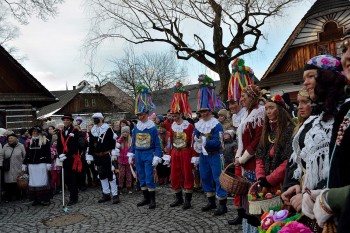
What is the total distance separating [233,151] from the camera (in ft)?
23.6

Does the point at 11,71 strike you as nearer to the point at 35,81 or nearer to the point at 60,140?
the point at 35,81

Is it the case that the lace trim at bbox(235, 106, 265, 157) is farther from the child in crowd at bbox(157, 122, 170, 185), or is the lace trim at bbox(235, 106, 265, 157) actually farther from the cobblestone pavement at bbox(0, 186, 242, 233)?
the child in crowd at bbox(157, 122, 170, 185)

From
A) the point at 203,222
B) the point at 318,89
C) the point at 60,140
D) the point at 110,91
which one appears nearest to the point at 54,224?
the point at 60,140

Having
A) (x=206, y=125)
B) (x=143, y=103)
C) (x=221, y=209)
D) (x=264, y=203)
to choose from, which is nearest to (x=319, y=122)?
(x=264, y=203)

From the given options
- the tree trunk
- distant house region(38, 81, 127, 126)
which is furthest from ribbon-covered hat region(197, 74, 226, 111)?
distant house region(38, 81, 127, 126)

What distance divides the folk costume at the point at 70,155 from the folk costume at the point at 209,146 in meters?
3.04

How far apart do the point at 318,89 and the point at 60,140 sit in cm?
661

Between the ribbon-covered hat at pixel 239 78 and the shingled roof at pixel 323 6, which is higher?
the shingled roof at pixel 323 6

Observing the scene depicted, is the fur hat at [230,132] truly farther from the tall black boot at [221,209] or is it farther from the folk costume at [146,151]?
the tall black boot at [221,209]

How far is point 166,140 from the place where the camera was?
9.42 m

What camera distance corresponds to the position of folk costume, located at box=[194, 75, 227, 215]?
5.97 metres

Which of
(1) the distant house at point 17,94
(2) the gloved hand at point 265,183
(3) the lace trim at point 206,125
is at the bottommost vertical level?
(2) the gloved hand at point 265,183

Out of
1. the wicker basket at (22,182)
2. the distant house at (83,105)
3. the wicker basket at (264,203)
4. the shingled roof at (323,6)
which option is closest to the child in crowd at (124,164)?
the wicker basket at (22,182)

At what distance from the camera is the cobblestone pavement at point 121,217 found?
5538 mm
